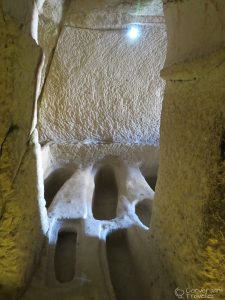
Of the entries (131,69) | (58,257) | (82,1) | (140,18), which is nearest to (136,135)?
(131,69)

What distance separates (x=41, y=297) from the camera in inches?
46.6

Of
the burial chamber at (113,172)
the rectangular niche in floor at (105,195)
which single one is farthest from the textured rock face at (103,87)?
the rectangular niche in floor at (105,195)

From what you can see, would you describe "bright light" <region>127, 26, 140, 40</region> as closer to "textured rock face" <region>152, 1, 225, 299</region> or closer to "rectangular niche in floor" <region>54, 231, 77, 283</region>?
"textured rock face" <region>152, 1, 225, 299</region>

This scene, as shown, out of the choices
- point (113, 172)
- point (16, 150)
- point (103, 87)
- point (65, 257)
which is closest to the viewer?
point (16, 150)

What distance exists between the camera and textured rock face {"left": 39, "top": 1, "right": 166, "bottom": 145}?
2568 mm

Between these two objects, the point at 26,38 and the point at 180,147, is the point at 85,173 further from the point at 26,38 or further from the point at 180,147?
the point at 26,38

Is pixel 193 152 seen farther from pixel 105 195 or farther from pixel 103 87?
pixel 103 87

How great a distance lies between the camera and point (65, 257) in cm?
162

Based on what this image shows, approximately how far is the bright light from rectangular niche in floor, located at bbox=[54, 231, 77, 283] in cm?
173

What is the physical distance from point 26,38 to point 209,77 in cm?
65

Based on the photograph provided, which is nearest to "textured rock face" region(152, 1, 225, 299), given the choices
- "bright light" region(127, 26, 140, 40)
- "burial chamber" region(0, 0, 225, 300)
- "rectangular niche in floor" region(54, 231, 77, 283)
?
"burial chamber" region(0, 0, 225, 300)

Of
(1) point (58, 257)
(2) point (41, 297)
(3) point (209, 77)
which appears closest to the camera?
(3) point (209, 77)

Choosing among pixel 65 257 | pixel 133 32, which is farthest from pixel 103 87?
pixel 65 257

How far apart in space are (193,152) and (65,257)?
964mm
